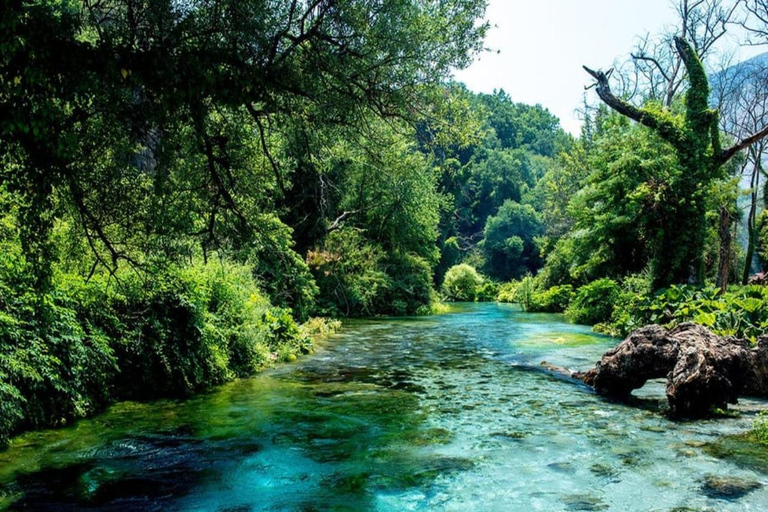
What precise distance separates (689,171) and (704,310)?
7376mm

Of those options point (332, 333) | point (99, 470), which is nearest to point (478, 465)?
point (99, 470)

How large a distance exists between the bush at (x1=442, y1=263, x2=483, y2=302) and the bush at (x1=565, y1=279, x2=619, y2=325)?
1015 inches

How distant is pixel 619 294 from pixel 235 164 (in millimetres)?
17302

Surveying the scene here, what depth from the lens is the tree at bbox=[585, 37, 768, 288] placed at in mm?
19312

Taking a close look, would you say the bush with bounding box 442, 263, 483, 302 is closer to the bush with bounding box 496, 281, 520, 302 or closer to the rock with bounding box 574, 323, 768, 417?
the bush with bounding box 496, 281, 520, 302

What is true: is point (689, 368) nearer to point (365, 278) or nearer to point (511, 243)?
point (365, 278)

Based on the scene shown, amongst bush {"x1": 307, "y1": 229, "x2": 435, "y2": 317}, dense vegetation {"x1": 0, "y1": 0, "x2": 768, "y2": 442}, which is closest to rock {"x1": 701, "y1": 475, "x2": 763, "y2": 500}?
dense vegetation {"x1": 0, "y1": 0, "x2": 768, "y2": 442}

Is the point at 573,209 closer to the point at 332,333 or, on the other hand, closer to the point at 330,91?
the point at 332,333

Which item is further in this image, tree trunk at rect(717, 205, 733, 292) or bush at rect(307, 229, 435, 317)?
bush at rect(307, 229, 435, 317)

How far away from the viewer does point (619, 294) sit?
70.0 ft

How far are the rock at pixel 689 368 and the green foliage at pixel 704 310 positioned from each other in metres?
1.02

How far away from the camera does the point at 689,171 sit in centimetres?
1950

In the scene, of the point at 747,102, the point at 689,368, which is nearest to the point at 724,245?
the point at 747,102

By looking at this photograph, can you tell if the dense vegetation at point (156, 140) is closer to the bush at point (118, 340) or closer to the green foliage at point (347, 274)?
the bush at point (118, 340)
